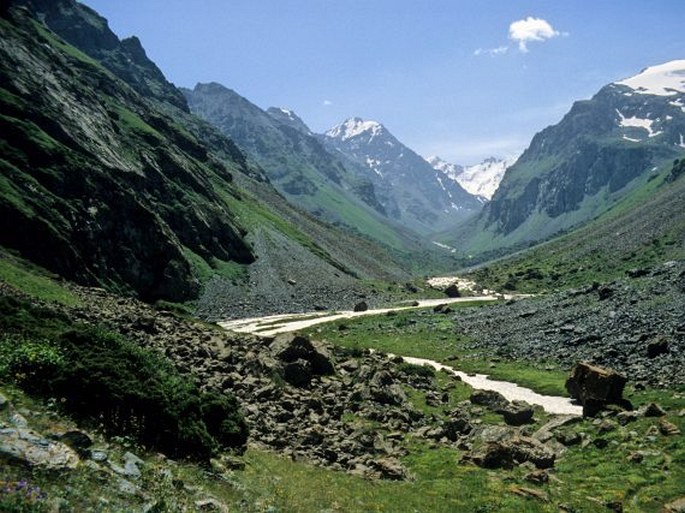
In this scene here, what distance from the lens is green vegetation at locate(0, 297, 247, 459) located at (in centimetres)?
1889

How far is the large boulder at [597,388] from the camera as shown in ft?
125

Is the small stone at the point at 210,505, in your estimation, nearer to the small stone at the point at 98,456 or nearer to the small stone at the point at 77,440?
the small stone at the point at 98,456

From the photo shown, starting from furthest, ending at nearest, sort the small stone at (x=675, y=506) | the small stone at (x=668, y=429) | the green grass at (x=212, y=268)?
1. the green grass at (x=212, y=268)
2. the small stone at (x=668, y=429)
3. the small stone at (x=675, y=506)

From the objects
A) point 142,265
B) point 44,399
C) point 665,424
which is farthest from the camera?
point 142,265

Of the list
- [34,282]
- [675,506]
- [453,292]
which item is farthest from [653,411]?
[453,292]

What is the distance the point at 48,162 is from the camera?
352ft

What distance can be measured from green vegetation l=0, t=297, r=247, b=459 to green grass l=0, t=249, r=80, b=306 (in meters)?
33.8

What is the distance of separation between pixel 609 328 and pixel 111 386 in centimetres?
5903

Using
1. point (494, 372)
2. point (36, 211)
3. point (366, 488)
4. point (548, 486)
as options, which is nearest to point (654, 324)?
point (494, 372)

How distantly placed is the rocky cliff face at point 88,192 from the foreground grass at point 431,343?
43.8m

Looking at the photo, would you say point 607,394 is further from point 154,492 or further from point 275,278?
point 275,278

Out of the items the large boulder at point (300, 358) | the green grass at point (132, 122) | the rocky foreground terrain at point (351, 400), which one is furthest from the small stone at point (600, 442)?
the green grass at point (132, 122)

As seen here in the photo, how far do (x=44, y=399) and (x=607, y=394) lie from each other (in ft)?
120

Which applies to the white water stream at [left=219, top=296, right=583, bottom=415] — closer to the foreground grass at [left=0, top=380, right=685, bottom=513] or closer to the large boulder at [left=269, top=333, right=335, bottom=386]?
the foreground grass at [left=0, top=380, right=685, bottom=513]
